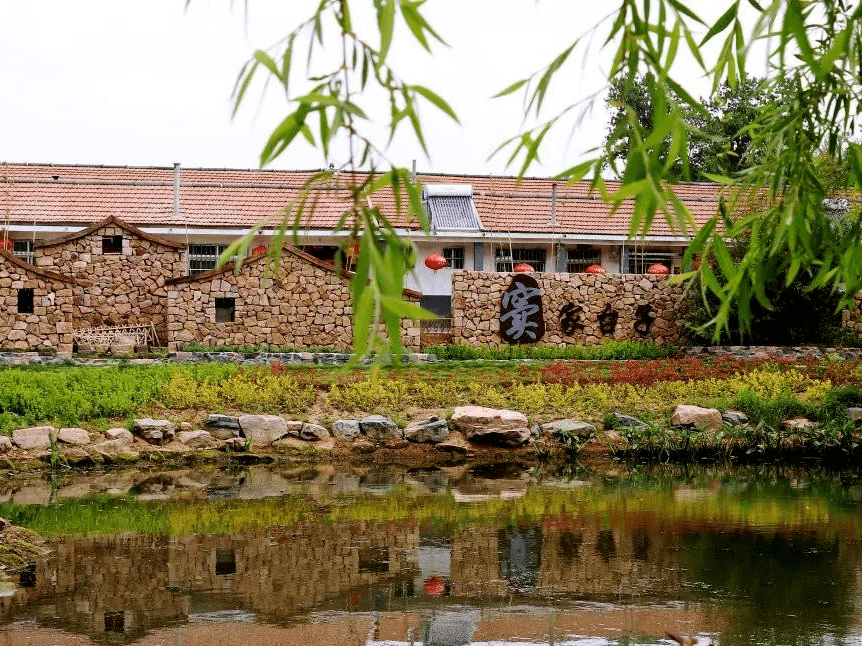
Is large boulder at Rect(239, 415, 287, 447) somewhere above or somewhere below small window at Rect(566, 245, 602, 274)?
below

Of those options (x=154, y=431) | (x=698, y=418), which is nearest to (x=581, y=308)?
(x=698, y=418)

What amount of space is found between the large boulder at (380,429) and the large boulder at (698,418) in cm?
401

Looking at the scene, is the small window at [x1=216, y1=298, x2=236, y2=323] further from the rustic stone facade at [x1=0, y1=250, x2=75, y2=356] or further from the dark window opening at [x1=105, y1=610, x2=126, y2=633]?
the dark window opening at [x1=105, y1=610, x2=126, y2=633]

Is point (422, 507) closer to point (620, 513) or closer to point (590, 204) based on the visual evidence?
point (620, 513)

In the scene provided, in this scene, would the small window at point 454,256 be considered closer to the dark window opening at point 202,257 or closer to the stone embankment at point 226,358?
the dark window opening at point 202,257

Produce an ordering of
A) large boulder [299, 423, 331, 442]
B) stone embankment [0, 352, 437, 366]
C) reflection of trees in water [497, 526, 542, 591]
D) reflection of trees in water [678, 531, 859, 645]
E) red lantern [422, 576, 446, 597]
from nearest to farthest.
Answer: reflection of trees in water [678, 531, 859, 645] < red lantern [422, 576, 446, 597] < reflection of trees in water [497, 526, 542, 591] < large boulder [299, 423, 331, 442] < stone embankment [0, 352, 437, 366]

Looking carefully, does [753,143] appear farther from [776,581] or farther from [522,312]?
[522,312]

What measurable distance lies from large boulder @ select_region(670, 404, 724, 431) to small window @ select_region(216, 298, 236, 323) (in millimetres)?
10022

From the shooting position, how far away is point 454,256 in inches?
1107

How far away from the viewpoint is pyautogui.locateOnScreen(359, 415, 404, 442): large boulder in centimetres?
1644

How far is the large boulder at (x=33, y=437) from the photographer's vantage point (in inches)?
583

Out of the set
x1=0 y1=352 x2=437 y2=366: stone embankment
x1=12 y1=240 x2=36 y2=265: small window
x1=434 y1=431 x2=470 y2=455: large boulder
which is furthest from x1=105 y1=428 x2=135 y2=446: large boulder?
x1=12 y1=240 x2=36 y2=265: small window

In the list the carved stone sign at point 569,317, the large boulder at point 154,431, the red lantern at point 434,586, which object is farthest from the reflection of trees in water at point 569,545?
the carved stone sign at point 569,317

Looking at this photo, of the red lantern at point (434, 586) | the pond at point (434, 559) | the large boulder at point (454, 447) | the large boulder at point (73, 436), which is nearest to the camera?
the pond at point (434, 559)
